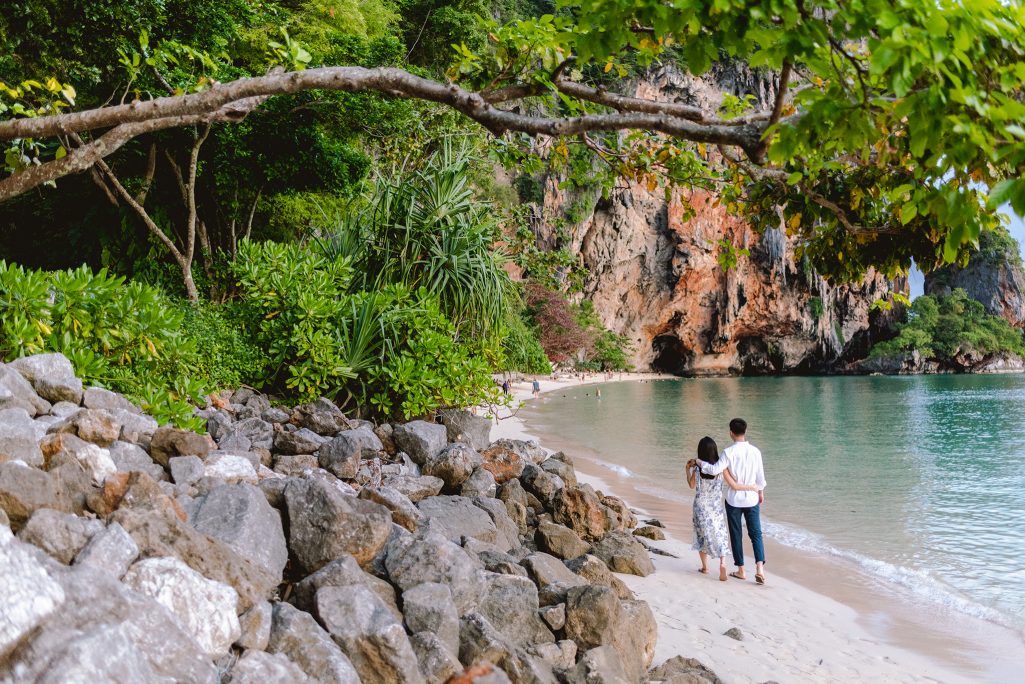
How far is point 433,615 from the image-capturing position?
276 cm

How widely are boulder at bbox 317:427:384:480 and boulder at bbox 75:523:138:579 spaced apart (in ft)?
8.60

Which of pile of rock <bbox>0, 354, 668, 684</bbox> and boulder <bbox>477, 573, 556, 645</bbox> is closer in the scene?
pile of rock <bbox>0, 354, 668, 684</bbox>

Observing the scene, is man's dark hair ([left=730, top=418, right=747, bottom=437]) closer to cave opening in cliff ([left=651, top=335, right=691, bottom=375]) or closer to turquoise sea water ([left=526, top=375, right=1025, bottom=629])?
turquoise sea water ([left=526, top=375, right=1025, bottom=629])

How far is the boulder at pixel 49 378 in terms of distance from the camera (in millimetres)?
3871

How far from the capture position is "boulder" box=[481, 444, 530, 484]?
5957 mm

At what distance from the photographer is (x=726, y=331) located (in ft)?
173

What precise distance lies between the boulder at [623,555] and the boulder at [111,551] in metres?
3.72

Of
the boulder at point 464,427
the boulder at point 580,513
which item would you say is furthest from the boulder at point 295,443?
the boulder at point 580,513

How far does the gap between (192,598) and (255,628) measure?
0.24 metres

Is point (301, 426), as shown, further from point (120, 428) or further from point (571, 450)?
point (571, 450)

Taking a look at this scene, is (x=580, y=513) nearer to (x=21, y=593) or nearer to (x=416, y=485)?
(x=416, y=485)

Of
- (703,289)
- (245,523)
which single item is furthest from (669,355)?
(245,523)

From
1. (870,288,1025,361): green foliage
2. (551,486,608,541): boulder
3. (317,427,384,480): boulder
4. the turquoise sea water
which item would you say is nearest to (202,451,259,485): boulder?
(317,427,384,480): boulder

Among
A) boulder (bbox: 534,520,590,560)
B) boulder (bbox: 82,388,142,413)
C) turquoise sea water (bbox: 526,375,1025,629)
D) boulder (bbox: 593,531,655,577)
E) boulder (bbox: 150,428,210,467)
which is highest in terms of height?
boulder (bbox: 82,388,142,413)
